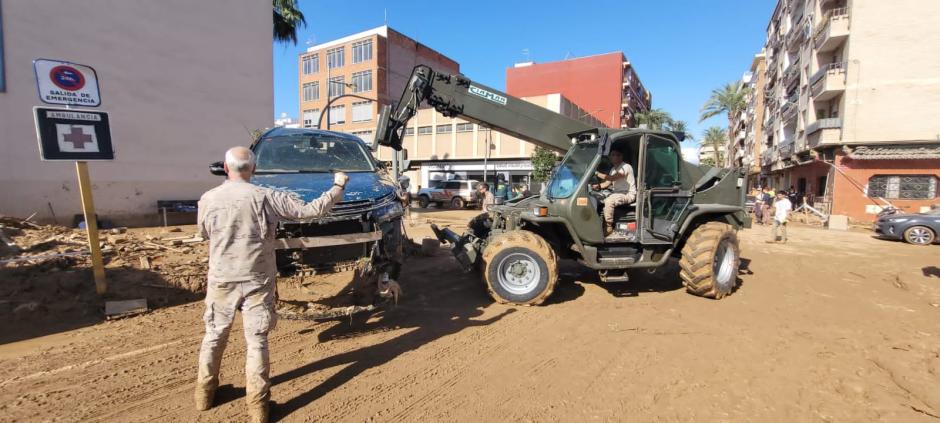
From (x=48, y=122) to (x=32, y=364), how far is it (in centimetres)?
283

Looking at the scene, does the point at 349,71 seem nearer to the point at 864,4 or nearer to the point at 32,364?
the point at 864,4

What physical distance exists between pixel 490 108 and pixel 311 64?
177 feet

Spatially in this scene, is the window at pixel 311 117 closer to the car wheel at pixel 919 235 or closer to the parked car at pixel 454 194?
the parked car at pixel 454 194

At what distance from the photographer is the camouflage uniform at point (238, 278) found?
2.87 m

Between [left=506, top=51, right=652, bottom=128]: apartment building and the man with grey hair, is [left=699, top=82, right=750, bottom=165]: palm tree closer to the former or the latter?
[left=506, top=51, right=652, bottom=128]: apartment building

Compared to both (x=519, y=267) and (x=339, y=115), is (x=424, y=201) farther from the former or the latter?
Answer: (x=339, y=115)

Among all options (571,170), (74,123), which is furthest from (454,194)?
(74,123)

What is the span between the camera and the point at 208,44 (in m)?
14.3

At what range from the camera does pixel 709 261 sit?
5.79 metres

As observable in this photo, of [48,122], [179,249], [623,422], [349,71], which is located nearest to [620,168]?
[623,422]

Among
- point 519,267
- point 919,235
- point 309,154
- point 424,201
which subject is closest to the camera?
point 519,267

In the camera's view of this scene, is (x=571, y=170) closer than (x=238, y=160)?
No

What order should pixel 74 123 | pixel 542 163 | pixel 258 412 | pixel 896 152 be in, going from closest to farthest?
1. pixel 258 412
2. pixel 74 123
3. pixel 896 152
4. pixel 542 163

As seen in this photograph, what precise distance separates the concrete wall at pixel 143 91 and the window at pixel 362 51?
32780 millimetres
